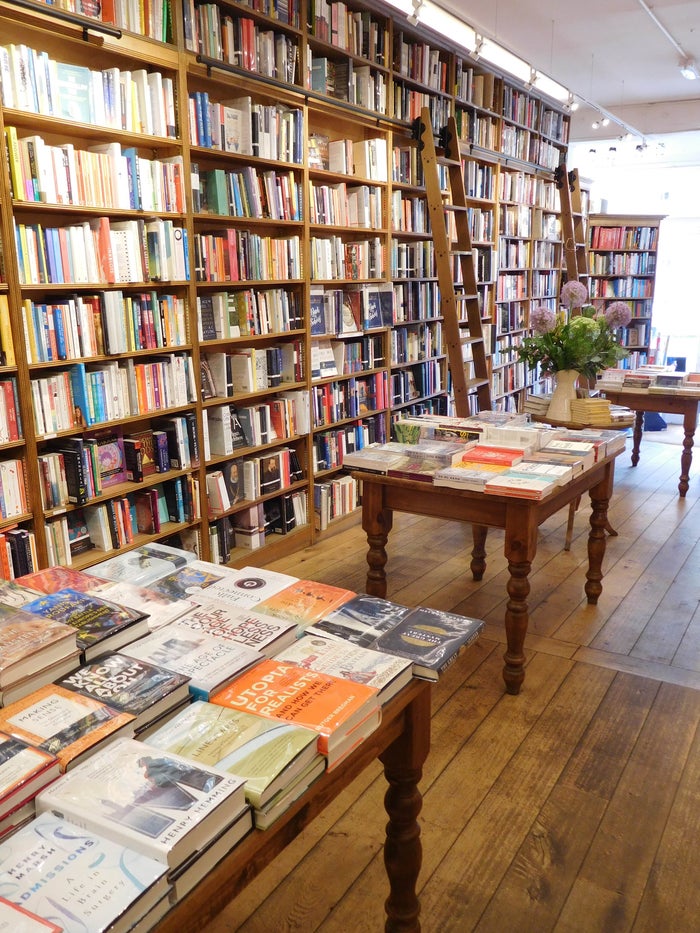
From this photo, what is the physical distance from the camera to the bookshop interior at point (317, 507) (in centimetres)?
113

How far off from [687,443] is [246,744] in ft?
→ 16.2

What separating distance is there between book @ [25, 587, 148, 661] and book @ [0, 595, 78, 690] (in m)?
0.03

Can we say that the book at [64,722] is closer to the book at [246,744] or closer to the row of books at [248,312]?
the book at [246,744]

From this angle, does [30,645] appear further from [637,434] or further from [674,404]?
[637,434]

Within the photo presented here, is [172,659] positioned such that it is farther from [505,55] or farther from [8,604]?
[505,55]

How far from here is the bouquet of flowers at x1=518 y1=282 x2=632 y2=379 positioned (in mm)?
3615

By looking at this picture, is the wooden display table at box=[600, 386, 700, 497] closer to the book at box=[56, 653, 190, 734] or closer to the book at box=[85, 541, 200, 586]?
the book at box=[85, 541, 200, 586]

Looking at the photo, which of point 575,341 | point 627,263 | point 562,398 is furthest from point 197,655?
point 627,263

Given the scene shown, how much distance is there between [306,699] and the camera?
1.22m

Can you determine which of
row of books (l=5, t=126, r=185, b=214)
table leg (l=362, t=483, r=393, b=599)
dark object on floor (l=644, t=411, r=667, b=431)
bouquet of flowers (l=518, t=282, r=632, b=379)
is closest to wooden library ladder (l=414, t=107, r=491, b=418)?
bouquet of flowers (l=518, t=282, r=632, b=379)

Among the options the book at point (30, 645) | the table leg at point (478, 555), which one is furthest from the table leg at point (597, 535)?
the book at point (30, 645)

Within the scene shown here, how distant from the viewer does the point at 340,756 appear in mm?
1172

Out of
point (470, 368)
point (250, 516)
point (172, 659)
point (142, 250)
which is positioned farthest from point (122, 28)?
point (470, 368)

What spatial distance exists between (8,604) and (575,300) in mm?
3284
